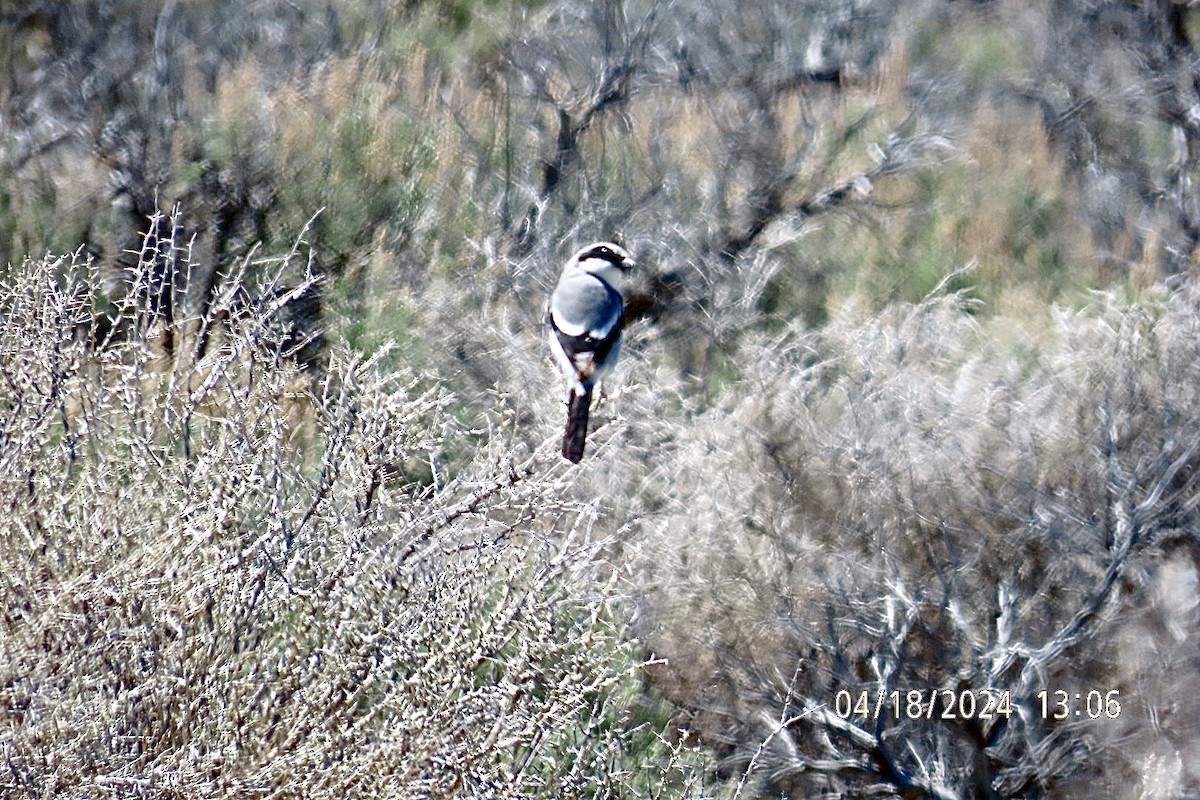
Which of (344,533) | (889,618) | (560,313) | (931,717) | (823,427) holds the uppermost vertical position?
(344,533)

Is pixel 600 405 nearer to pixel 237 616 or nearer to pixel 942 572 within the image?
pixel 942 572

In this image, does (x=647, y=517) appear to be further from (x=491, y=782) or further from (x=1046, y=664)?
(x=491, y=782)

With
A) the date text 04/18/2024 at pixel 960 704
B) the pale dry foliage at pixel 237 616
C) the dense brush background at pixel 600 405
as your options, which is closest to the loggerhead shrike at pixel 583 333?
the dense brush background at pixel 600 405

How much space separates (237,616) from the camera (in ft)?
10.5

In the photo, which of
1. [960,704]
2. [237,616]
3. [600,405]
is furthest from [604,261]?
[237,616]

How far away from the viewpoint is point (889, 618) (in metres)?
5.40

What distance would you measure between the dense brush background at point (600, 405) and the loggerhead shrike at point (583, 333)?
0.31m

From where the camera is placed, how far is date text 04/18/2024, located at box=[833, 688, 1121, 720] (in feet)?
17.7

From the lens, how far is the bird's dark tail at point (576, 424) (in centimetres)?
494

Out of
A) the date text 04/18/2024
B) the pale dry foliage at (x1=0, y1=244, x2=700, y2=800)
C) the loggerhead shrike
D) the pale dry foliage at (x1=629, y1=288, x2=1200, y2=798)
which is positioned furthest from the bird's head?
the pale dry foliage at (x1=0, y1=244, x2=700, y2=800)

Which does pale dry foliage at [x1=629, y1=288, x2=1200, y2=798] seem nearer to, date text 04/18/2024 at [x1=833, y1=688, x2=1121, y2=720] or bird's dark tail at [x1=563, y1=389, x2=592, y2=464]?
date text 04/18/2024 at [x1=833, y1=688, x2=1121, y2=720]

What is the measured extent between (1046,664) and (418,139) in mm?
5150

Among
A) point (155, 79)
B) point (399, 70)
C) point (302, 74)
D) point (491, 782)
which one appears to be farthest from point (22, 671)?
point (399, 70)

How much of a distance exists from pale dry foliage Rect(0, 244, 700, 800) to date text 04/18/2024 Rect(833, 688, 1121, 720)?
6.28 feet
